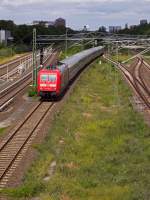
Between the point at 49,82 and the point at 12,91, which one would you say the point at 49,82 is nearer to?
the point at 49,82

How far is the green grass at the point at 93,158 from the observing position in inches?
772

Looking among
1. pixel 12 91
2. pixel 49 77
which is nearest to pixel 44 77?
pixel 49 77

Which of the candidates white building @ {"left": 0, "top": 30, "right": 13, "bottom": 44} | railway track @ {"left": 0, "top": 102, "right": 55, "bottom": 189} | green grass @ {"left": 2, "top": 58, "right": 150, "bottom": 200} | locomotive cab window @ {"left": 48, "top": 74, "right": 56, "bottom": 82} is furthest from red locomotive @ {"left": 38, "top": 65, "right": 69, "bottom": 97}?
white building @ {"left": 0, "top": 30, "right": 13, "bottom": 44}

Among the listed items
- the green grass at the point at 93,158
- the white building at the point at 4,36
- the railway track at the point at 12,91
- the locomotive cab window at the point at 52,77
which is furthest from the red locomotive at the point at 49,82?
the white building at the point at 4,36

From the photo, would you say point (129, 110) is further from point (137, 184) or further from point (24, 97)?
point (137, 184)

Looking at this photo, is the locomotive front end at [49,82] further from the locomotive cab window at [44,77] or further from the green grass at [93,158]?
the green grass at [93,158]

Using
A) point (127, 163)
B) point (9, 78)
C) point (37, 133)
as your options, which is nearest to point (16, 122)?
point (37, 133)

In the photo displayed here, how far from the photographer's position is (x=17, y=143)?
93.6 feet

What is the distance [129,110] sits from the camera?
41250mm

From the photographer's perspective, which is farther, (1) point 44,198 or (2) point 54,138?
(2) point 54,138

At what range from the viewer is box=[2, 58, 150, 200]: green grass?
19609mm

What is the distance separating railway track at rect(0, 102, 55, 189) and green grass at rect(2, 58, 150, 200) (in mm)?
963

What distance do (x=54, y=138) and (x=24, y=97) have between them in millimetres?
20143

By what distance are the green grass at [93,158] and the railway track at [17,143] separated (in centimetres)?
96
